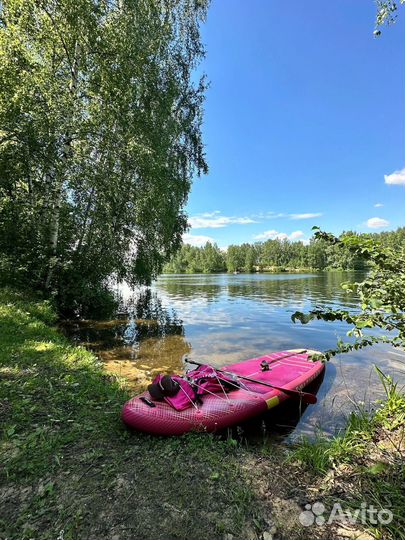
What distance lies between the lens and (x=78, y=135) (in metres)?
10.1

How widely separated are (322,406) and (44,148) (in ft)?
31.2

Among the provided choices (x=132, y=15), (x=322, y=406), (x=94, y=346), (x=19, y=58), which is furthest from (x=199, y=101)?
(x=322, y=406)

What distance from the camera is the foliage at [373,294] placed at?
2.25 metres

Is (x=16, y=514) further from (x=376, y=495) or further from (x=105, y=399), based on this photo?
(x=376, y=495)

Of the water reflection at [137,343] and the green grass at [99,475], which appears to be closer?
the green grass at [99,475]

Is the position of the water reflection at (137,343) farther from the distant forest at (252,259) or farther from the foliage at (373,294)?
the distant forest at (252,259)

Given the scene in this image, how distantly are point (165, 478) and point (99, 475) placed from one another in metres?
0.62

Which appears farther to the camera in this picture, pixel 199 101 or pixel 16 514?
pixel 199 101

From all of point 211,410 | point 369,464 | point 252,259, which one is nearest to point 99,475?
point 211,410

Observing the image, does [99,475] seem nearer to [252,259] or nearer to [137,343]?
[137,343]

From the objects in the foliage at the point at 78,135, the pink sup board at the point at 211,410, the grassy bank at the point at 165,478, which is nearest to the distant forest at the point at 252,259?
the foliage at the point at 78,135

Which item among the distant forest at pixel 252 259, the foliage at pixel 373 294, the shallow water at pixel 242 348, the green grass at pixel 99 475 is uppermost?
the distant forest at pixel 252 259

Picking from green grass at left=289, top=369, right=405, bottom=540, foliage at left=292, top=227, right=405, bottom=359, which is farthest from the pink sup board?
foliage at left=292, top=227, right=405, bottom=359

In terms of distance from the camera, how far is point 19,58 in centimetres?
911
